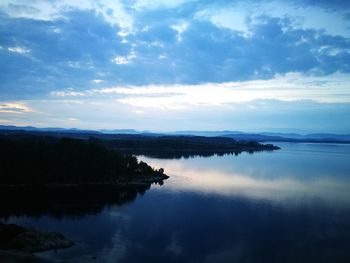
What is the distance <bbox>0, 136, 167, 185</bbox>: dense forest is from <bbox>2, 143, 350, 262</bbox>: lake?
394 cm

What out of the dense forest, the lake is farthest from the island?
the lake

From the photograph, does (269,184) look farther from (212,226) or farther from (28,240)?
(28,240)

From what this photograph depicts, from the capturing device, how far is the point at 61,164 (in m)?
24.2

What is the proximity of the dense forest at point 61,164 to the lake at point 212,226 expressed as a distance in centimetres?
394

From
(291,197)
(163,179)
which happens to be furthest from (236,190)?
(163,179)

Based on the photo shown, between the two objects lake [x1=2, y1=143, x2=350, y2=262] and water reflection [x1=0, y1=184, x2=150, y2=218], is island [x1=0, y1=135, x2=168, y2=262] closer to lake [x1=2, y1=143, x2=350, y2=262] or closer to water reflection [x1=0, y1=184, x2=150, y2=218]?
water reflection [x1=0, y1=184, x2=150, y2=218]

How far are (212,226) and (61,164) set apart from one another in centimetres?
1252

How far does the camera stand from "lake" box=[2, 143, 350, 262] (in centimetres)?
1181

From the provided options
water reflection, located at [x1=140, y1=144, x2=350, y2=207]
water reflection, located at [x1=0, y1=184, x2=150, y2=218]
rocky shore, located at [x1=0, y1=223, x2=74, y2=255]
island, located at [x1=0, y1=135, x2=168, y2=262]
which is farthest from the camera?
water reflection, located at [x1=140, y1=144, x2=350, y2=207]

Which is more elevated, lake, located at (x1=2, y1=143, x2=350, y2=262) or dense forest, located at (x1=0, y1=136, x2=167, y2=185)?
dense forest, located at (x1=0, y1=136, x2=167, y2=185)

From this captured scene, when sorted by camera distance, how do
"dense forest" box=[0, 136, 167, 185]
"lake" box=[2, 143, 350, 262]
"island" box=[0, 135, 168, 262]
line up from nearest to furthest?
1. "lake" box=[2, 143, 350, 262]
2. "island" box=[0, 135, 168, 262]
3. "dense forest" box=[0, 136, 167, 185]

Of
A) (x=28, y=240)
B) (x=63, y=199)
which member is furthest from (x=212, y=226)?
(x=63, y=199)

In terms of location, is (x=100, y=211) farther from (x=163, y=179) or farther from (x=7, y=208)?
(x=163, y=179)

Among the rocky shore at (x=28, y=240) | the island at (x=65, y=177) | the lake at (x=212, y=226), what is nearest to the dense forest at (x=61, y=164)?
the island at (x=65, y=177)
